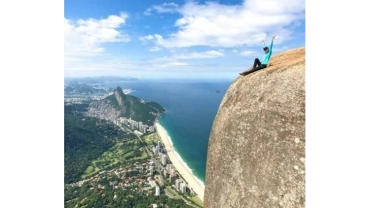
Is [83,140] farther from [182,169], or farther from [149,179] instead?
[182,169]

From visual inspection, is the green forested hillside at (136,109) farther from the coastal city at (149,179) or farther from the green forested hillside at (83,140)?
the coastal city at (149,179)

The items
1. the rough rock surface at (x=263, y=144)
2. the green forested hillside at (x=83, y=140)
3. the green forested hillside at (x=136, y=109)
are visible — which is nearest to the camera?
the rough rock surface at (x=263, y=144)

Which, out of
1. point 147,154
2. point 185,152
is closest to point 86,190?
point 147,154

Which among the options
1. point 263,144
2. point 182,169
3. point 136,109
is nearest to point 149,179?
point 182,169

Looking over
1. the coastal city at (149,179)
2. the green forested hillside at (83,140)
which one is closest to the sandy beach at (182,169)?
the coastal city at (149,179)

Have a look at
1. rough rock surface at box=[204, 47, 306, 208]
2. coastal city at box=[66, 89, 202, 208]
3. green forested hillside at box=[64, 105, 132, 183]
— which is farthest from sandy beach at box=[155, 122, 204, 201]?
rough rock surface at box=[204, 47, 306, 208]
